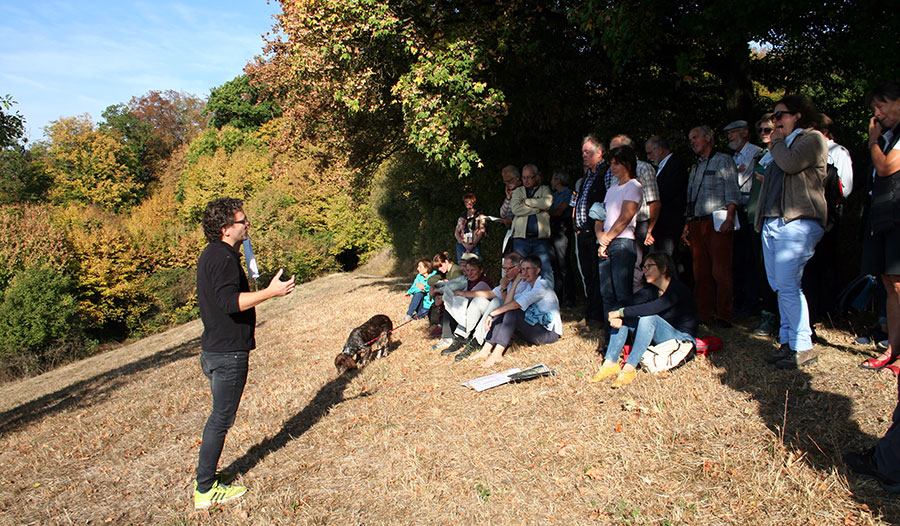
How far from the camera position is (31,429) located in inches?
314

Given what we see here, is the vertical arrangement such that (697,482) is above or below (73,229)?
below

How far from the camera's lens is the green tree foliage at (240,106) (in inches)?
2079

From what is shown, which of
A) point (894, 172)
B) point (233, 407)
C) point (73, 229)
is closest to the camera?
point (894, 172)

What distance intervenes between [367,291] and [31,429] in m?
9.63

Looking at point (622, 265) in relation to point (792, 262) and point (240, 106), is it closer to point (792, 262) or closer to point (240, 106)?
point (792, 262)

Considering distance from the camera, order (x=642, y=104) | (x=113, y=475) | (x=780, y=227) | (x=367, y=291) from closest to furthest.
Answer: (x=780, y=227) < (x=113, y=475) < (x=642, y=104) < (x=367, y=291)

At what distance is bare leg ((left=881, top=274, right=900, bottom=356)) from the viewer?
4.18 m

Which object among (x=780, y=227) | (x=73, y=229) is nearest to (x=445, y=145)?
(x=780, y=227)

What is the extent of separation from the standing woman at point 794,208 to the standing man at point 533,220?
10.6ft

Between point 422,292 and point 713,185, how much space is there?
4.44 metres

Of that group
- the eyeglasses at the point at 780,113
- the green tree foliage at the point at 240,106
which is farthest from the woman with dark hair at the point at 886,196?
the green tree foliage at the point at 240,106

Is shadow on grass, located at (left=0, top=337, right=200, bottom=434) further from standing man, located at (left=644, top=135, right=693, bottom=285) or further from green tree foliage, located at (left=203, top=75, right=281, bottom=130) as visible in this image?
green tree foliage, located at (left=203, top=75, right=281, bottom=130)

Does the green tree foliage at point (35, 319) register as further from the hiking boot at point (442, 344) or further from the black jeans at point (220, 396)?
the black jeans at point (220, 396)

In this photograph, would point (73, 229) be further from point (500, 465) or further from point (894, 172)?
point (894, 172)
